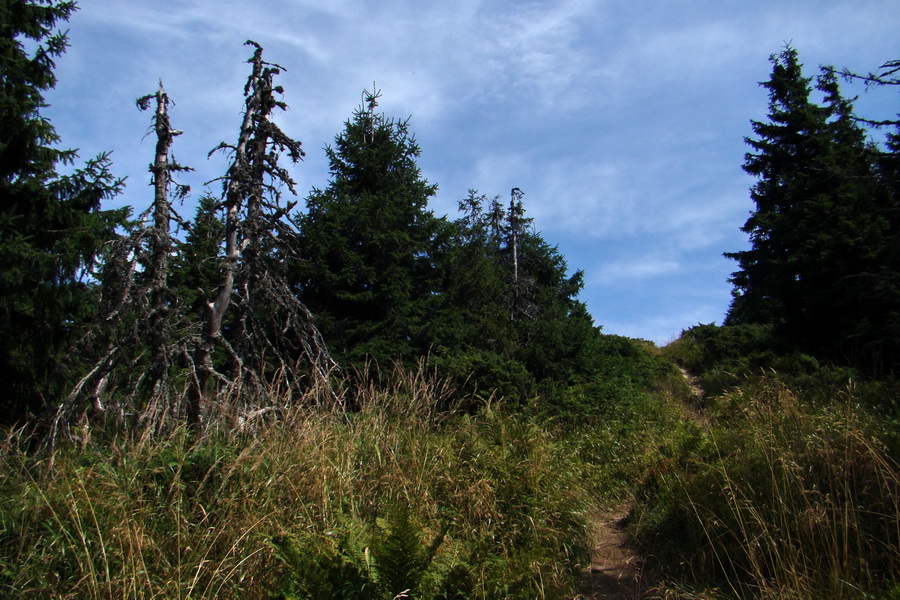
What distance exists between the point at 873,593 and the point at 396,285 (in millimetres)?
8390

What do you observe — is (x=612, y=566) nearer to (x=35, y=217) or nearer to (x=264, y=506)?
(x=264, y=506)

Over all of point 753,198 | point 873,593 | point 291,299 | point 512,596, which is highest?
point 753,198

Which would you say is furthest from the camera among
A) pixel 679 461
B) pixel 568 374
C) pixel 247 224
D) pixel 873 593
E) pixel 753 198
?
pixel 753 198

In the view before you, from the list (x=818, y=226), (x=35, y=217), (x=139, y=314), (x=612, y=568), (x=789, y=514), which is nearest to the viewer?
(x=789, y=514)

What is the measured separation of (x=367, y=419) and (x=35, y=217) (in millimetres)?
5886

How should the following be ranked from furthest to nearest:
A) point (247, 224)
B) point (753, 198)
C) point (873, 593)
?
1. point (753, 198)
2. point (247, 224)
3. point (873, 593)

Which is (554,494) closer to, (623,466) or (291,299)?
(623,466)

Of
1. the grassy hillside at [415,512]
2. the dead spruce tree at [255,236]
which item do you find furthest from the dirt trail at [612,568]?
the dead spruce tree at [255,236]

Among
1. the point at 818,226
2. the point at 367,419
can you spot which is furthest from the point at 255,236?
the point at 818,226

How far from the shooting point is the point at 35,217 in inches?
294

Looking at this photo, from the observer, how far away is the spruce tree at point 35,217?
6.97m

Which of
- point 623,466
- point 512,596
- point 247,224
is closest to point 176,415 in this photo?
point 247,224

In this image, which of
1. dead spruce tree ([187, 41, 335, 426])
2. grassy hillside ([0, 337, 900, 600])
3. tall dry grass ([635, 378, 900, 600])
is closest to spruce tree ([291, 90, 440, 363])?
dead spruce tree ([187, 41, 335, 426])

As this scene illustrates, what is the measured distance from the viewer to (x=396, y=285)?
413 inches
